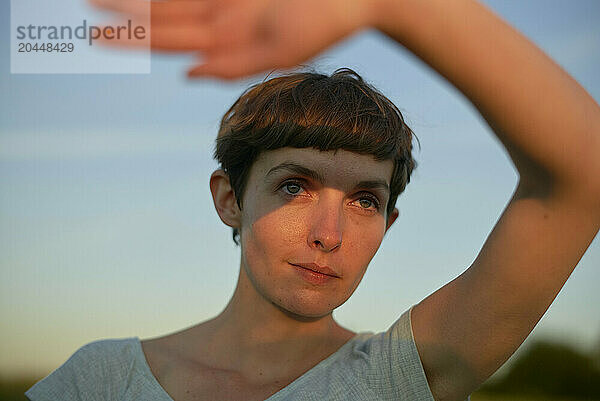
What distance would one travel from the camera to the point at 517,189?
1.01 meters

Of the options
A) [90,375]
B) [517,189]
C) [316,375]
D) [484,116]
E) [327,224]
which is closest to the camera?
[484,116]

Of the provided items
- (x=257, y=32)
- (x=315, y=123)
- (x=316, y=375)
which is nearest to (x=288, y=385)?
(x=316, y=375)

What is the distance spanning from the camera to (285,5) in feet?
2.11

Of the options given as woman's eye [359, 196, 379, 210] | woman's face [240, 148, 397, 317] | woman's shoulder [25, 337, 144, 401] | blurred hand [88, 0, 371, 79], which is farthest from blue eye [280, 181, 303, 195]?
blurred hand [88, 0, 371, 79]

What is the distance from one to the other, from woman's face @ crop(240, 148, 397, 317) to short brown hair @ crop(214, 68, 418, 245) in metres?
0.03

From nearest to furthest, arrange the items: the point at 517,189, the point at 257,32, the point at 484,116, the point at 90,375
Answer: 1. the point at 257,32
2. the point at 484,116
3. the point at 517,189
4. the point at 90,375

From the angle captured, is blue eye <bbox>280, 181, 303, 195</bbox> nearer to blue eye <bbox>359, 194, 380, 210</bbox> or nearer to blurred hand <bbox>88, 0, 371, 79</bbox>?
blue eye <bbox>359, 194, 380, 210</bbox>

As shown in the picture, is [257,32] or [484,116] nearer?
[257,32]

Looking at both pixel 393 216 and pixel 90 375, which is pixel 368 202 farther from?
pixel 90 375

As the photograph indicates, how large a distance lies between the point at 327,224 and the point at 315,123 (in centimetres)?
19

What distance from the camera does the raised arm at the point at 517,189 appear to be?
0.76 meters

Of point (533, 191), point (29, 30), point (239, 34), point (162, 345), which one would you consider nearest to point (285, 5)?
point (239, 34)

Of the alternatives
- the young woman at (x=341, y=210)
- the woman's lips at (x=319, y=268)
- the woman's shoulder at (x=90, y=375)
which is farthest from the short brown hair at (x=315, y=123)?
the woman's shoulder at (x=90, y=375)

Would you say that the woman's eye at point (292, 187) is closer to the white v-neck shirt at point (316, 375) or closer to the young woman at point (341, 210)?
the young woman at point (341, 210)
